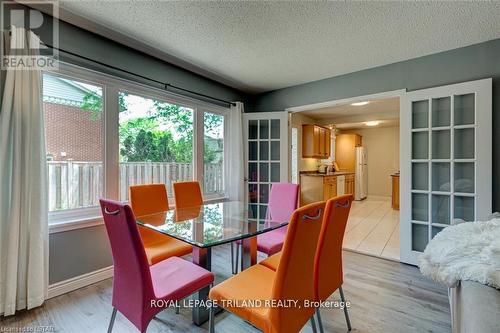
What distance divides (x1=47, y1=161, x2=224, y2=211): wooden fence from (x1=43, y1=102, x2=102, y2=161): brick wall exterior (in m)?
0.09

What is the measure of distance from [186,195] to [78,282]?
4.12 ft

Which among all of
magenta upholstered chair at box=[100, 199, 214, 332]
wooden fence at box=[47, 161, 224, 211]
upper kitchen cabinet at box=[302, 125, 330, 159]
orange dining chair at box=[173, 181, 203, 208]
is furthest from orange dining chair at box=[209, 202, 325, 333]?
upper kitchen cabinet at box=[302, 125, 330, 159]

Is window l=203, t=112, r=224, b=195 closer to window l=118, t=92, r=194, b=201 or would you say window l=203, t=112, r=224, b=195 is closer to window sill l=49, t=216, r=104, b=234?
window l=118, t=92, r=194, b=201

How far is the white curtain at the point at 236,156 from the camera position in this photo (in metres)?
3.76

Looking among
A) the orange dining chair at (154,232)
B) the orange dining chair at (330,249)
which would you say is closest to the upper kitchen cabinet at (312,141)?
the orange dining chair at (154,232)

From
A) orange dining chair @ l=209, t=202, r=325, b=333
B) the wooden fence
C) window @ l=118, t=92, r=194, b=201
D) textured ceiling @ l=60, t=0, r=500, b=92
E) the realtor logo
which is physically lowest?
orange dining chair @ l=209, t=202, r=325, b=333

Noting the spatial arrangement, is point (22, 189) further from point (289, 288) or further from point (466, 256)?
point (466, 256)

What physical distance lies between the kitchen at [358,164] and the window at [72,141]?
2.90 metres

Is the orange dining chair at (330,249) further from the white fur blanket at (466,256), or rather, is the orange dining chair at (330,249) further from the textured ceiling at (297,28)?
the textured ceiling at (297,28)

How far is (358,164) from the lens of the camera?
23.7 feet

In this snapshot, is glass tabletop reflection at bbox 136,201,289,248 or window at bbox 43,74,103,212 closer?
glass tabletop reflection at bbox 136,201,289,248

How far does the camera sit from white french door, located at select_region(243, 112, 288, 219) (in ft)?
12.4

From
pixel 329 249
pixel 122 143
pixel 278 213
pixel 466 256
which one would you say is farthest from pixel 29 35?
pixel 466 256

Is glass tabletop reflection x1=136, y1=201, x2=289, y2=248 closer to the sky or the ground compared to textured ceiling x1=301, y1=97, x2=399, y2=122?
closer to the ground
